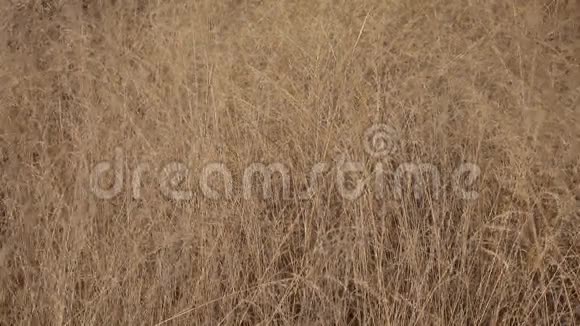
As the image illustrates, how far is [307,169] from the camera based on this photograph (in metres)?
1.84

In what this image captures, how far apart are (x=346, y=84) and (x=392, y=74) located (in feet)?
0.85

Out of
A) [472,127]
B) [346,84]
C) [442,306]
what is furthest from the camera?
[346,84]

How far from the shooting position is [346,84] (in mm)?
1962

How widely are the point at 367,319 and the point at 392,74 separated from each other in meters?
0.87

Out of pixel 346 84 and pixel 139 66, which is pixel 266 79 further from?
pixel 139 66

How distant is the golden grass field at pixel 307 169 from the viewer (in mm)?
1569

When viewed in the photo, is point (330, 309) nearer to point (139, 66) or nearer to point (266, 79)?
point (266, 79)

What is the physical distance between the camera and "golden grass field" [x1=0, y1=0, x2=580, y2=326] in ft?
5.15

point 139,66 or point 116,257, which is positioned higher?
point 139,66

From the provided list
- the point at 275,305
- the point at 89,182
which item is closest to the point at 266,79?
the point at 89,182

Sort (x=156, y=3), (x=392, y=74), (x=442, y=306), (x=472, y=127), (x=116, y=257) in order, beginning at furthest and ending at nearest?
(x=156, y=3) → (x=392, y=74) → (x=472, y=127) → (x=116, y=257) → (x=442, y=306)

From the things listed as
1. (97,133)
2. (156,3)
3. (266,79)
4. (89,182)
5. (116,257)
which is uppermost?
(156,3)

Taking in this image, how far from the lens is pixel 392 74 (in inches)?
85.0

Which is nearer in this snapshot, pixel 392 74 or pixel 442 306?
pixel 442 306
